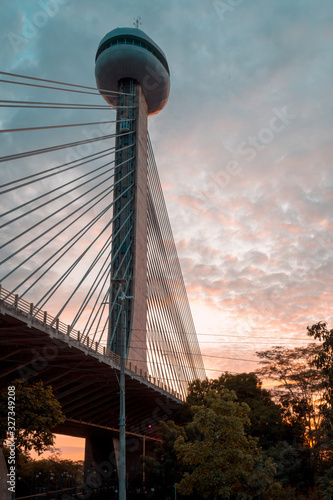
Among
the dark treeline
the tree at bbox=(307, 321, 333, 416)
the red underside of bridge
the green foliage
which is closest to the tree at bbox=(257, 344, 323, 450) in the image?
the dark treeline

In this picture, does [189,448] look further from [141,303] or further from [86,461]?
[86,461]

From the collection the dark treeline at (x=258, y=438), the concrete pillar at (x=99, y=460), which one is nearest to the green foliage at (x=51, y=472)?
the concrete pillar at (x=99, y=460)

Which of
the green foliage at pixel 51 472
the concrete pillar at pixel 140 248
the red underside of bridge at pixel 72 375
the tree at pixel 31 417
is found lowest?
the green foliage at pixel 51 472

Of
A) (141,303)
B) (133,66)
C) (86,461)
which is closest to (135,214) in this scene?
(141,303)

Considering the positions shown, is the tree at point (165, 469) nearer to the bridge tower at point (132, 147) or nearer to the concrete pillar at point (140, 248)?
the concrete pillar at point (140, 248)

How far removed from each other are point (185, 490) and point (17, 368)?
1303cm

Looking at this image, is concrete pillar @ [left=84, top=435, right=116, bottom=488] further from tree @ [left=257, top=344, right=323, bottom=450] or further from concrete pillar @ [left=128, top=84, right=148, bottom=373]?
tree @ [left=257, top=344, right=323, bottom=450]

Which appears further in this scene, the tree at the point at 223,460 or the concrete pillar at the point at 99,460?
the concrete pillar at the point at 99,460

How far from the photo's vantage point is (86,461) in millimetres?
59062

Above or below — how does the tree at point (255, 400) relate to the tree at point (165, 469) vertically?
above

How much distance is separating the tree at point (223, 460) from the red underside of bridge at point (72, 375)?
8.77 metres

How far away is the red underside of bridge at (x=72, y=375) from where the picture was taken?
26469mm

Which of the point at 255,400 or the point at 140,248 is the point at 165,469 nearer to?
the point at 255,400

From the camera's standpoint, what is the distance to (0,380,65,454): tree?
79.8ft
